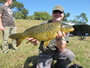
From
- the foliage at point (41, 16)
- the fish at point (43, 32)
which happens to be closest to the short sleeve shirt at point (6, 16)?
the fish at point (43, 32)

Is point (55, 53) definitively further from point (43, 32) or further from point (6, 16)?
point (6, 16)

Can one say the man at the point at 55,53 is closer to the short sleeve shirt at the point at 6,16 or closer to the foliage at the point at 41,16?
the short sleeve shirt at the point at 6,16

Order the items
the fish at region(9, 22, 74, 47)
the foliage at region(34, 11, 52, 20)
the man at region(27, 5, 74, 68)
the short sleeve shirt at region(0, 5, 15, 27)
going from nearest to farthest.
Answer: the fish at region(9, 22, 74, 47) → the man at region(27, 5, 74, 68) → the short sleeve shirt at region(0, 5, 15, 27) → the foliage at region(34, 11, 52, 20)

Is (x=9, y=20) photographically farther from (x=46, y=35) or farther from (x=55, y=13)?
(x=46, y=35)

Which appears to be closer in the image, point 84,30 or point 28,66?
point 28,66

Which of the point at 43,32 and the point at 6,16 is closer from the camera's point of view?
the point at 43,32

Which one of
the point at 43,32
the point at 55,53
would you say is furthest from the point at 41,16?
the point at 43,32

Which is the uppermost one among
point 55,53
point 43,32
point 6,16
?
point 6,16

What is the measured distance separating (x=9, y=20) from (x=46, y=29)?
248 cm

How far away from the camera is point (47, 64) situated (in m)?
2.33

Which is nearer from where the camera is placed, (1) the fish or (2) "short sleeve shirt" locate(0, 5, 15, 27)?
(1) the fish

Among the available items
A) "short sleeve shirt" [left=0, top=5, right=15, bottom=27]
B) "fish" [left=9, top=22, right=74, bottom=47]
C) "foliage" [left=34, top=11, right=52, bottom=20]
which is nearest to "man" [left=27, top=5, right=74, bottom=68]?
"fish" [left=9, top=22, right=74, bottom=47]

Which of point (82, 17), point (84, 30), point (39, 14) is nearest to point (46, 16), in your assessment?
point (39, 14)

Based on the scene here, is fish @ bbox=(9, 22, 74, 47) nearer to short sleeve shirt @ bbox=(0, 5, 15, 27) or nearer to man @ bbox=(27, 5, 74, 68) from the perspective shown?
man @ bbox=(27, 5, 74, 68)
